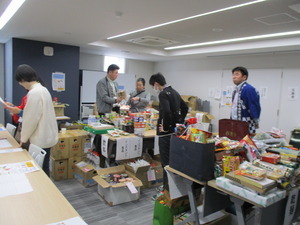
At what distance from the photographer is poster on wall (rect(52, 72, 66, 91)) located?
5595 mm

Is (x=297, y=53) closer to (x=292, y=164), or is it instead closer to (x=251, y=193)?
(x=292, y=164)

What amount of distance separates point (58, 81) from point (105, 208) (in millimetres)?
3767

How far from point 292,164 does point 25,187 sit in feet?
6.22

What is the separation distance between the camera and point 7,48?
5566 mm

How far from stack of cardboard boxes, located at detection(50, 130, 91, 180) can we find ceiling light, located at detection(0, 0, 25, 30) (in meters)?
1.83

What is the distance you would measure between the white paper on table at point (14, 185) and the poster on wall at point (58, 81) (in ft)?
13.8

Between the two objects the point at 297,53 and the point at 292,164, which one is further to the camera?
the point at 297,53

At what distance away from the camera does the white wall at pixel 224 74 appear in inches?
212

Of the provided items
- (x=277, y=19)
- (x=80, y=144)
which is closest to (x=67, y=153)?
(x=80, y=144)

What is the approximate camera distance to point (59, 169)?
3564 millimetres

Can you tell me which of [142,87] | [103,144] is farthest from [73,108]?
[103,144]

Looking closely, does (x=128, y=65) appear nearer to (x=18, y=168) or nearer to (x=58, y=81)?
(x=58, y=81)

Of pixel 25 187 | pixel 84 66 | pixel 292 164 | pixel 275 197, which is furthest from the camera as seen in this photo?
pixel 84 66

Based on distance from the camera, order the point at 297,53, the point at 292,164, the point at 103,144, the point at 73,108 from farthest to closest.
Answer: the point at 73,108 → the point at 297,53 → the point at 103,144 → the point at 292,164
